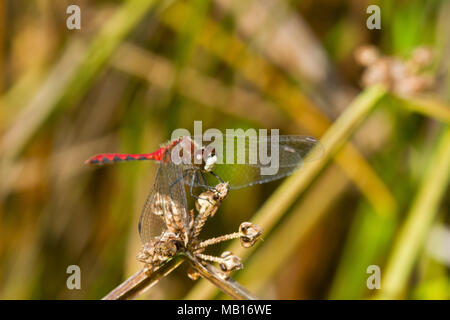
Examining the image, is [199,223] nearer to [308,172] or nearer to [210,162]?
[210,162]

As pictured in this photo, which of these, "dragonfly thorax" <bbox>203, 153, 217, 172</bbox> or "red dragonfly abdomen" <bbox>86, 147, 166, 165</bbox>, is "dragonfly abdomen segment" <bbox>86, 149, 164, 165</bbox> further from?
"dragonfly thorax" <bbox>203, 153, 217, 172</bbox>

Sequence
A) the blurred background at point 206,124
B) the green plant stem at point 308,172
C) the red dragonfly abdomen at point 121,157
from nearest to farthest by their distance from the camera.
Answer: the green plant stem at point 308,172 → the red dragonfly abdomen at point 121,157 → the blurred background at point 206,124

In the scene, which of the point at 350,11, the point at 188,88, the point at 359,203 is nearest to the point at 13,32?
the point at 188,88

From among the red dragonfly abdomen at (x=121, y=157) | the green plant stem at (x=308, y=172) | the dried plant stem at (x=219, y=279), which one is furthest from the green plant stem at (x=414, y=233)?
the red dragonfly abdomen at (x=121, y=157)

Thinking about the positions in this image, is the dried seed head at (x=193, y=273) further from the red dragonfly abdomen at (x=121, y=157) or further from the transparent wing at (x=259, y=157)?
the red dragonfly abdomen at (x=121, y=157)

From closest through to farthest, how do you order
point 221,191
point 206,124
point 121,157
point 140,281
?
1. point 140,281
2. point 221,191
3. point 121,157
4. point 206,124

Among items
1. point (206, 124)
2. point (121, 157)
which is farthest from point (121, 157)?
point (206, 124)
